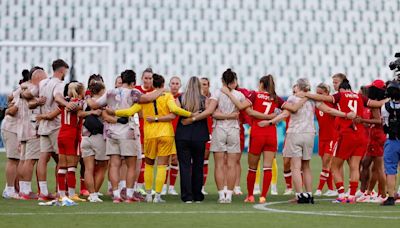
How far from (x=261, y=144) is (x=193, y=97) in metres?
1.20

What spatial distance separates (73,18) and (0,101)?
704 centimetres

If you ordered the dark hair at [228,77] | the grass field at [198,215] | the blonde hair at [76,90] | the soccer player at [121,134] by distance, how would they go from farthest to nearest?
the blonde hair at [76,90]
the dark hair at [228,77]
the soccer player at [121,134]
the grass field at [198,215]

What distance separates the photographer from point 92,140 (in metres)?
18.0

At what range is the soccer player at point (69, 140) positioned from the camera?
17.9m

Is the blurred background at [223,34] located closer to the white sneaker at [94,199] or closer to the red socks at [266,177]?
the white sneaker at [94,199]

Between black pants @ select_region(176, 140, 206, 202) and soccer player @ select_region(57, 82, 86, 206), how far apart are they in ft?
4.92

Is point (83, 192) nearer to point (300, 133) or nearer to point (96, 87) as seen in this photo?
point (96, 87)

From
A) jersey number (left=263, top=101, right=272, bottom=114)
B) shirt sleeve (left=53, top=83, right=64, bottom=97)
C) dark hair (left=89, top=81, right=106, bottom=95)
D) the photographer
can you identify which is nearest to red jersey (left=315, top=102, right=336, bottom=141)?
jersey number (left=263, top=101, right=272, bottom=114)

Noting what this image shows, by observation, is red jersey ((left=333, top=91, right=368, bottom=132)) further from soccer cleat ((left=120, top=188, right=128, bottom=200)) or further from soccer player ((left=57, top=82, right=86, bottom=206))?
soccer player ((left=57, top=82, right=86, bottom=206))

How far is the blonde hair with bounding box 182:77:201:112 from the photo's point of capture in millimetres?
17828

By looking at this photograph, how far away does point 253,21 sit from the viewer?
45.3 m

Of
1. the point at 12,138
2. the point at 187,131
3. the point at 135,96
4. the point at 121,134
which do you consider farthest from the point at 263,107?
the point at 12,138

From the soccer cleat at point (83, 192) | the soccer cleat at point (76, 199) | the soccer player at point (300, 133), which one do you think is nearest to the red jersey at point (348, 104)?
the soccer player at point (300, 133)

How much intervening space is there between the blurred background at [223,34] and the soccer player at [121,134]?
21.8 meters
